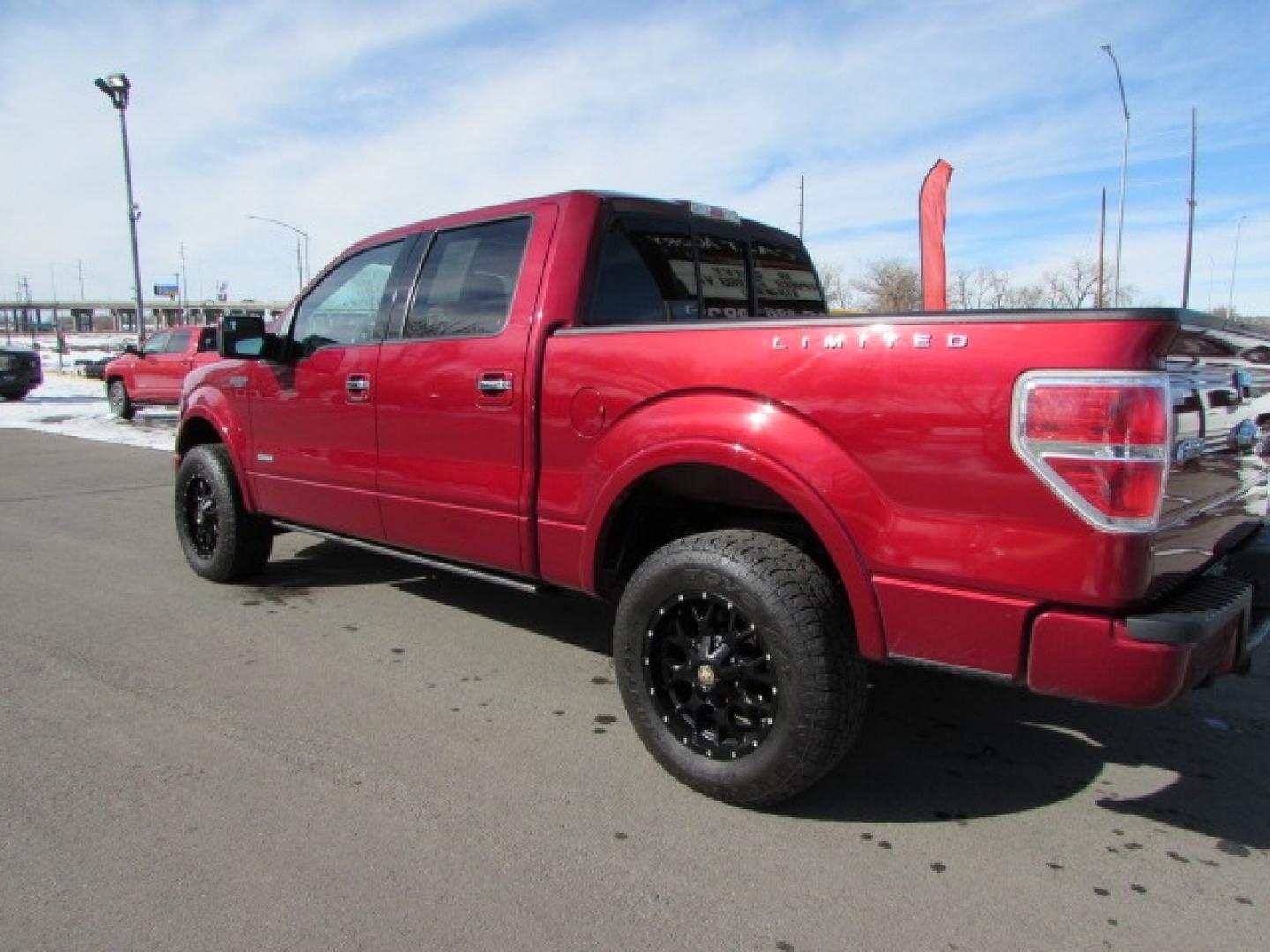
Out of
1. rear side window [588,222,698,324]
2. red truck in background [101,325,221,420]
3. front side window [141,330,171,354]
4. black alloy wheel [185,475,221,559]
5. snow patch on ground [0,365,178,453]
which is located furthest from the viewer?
front side window [141,330,171,354]

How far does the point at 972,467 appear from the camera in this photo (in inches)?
91.2

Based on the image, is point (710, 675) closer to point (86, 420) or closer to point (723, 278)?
point (723, 278)

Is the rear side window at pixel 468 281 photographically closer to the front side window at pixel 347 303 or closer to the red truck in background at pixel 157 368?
the front side window at pixel 347 303

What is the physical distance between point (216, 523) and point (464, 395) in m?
2.61

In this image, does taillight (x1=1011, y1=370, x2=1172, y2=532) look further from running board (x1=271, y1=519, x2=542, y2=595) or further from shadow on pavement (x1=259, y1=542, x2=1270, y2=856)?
running board (x1=271, y1=519, x2=542, y2=595)

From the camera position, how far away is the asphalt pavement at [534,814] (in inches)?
91.3

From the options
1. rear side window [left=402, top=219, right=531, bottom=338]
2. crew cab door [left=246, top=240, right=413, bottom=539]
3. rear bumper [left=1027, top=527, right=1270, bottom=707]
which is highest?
rear side window [left=402, top=219, right=531, bottom=338]

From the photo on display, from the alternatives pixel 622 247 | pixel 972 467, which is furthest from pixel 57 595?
pixel 972 467

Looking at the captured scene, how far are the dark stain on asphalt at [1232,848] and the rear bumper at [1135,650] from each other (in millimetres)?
631

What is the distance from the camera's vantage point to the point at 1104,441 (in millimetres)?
2117

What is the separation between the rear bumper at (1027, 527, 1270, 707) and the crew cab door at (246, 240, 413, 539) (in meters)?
3.03

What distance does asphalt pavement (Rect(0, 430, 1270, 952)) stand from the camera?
91.3 inches

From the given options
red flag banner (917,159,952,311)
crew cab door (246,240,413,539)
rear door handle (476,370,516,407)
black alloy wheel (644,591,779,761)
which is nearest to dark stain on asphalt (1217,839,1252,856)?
black alloy wheel (644,591,779,761)

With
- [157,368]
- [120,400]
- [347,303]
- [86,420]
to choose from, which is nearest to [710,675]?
[347,303]
